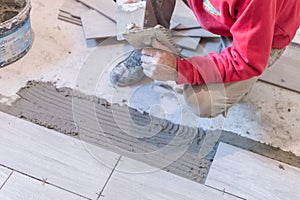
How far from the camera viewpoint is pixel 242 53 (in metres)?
0.92

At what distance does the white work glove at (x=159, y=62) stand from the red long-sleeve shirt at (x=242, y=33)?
0.02 meters

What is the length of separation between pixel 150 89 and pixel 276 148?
468 mm

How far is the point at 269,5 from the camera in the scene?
0.84 meters

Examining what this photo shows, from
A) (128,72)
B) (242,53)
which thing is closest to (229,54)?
(242,53)

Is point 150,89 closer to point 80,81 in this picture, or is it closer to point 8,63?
point 80,81

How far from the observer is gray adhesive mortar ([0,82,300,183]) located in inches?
48.4

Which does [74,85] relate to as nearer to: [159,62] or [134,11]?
[134,11]

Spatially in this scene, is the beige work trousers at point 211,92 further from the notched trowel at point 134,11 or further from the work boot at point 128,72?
the work boot at point 128,72

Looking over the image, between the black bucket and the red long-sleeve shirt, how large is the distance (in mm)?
629

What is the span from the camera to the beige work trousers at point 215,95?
1104mm

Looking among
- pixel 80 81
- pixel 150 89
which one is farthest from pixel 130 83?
pixel 80 81

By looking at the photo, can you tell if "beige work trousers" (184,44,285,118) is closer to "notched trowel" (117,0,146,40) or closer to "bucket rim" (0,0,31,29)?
"notched trowel" (117,0,146,40)

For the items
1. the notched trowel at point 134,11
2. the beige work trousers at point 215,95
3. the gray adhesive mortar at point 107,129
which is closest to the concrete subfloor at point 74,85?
the gray adhesive mortar at point 107,129

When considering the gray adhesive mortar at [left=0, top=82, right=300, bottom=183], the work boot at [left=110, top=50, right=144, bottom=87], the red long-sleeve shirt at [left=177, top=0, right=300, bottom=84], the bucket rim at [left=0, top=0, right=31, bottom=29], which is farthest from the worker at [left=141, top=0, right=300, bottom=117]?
Result: the bucket rim at [left=0, top=0, right=31, bottom=29]
